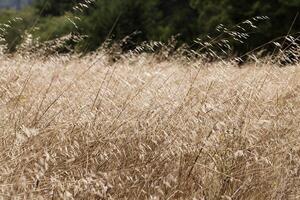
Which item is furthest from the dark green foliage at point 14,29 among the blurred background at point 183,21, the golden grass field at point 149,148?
the blurred background at point 183,21

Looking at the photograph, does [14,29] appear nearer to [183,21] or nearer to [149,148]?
[183,21]

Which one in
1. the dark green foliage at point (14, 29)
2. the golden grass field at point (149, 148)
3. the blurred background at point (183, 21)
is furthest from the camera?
the blurred background at point (183, 21)

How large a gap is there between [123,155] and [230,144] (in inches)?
24.1

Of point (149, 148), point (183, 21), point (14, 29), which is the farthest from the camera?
point (183, 21)

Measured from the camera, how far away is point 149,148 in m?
2.71

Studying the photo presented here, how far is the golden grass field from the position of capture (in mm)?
2375

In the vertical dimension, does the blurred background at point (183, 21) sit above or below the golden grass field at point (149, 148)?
below

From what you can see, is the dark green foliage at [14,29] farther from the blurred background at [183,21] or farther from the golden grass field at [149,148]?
the blurred background at [183,21]

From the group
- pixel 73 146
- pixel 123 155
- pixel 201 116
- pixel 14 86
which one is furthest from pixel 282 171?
pixel 14 86

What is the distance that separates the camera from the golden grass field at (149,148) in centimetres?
238

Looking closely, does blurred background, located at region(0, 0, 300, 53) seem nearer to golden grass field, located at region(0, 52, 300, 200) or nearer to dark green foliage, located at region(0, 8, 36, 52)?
dark green foliage, located at region(0, 8, 36, 52)

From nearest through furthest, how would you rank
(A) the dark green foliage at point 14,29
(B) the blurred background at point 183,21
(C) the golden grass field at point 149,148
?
(C) the golden grass field at point 149,148, (A) the dark green foliage at point 14,29, (B) the blurred background at point 183,21

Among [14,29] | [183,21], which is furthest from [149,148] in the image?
[183,21]

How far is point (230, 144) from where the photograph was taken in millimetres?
2793
